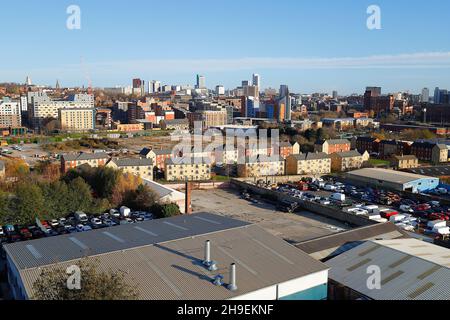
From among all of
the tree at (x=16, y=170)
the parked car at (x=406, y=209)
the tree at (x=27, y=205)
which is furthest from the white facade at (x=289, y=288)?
the tree at (x=16, y=170)

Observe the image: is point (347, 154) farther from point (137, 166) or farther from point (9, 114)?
point (9, 114)

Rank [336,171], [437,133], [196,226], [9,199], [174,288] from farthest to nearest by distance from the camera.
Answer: [437,133]
[336,171]
[9,199]
[196,226]
[174,288]

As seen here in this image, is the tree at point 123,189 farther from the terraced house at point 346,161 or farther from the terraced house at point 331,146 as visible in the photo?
the terraced house at point 331,146

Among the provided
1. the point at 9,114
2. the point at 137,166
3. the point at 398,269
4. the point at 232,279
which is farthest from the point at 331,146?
the point at 9,114
